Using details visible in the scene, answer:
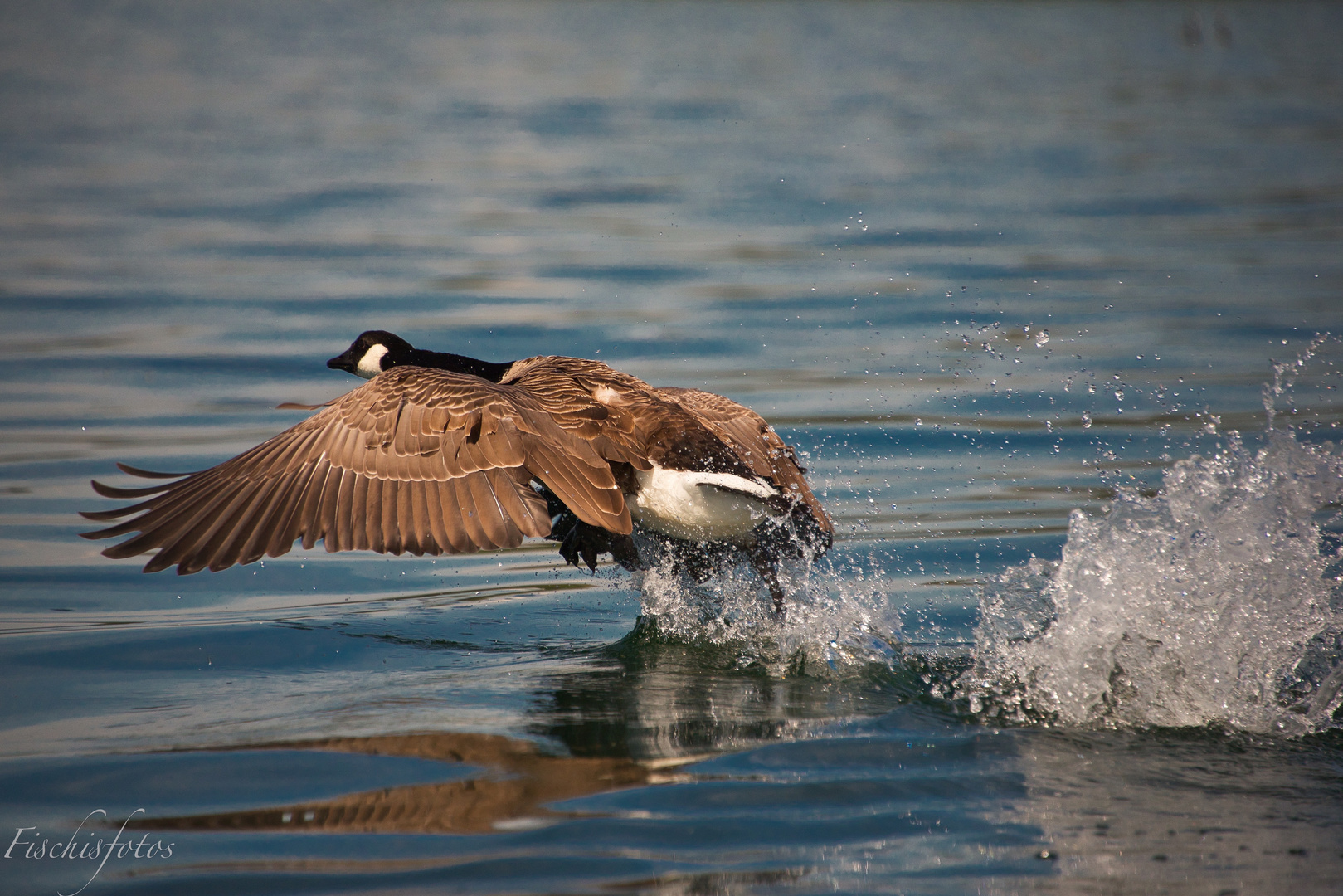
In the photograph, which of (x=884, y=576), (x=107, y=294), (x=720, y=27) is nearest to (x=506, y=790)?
(x=884, y=576)

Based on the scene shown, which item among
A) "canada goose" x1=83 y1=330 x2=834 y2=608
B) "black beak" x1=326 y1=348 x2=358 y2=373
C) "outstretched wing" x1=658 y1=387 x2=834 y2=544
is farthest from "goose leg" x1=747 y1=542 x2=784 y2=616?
"black beak" x1=326 y1=348 x2=358 y2=373

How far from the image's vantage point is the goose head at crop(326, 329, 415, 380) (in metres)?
7.48

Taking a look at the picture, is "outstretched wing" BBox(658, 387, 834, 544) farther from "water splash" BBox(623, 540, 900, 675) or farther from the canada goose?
"water splash" BBox(623, 540, 900, 675)

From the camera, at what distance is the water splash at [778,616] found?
5.94 meters

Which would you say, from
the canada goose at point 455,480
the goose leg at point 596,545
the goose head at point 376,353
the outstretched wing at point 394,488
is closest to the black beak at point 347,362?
the goose head at point 376,353

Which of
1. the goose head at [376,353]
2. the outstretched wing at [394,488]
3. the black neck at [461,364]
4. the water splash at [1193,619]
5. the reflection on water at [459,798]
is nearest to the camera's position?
the reflection on water at [459,798]

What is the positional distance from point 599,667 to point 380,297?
835 cm

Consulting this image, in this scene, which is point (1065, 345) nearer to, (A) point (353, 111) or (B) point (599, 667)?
(B) point (599, 667)

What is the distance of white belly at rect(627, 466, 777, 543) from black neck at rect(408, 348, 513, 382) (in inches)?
60.1

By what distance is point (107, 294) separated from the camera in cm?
1327

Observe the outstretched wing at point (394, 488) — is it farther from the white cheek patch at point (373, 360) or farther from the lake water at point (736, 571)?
the white cheek patch at point (373, 360)

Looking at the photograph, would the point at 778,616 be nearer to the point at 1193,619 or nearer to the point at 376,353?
the point at 1193,619

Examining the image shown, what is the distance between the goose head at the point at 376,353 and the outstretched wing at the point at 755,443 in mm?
1750

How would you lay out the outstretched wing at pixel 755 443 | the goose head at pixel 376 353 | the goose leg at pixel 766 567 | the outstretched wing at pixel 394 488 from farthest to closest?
the goose head at pixel 376 353, the outstretched wing at pixel 755 443, the goose leg at pixel 766 567, the outstretched wing at pixel 394 488
